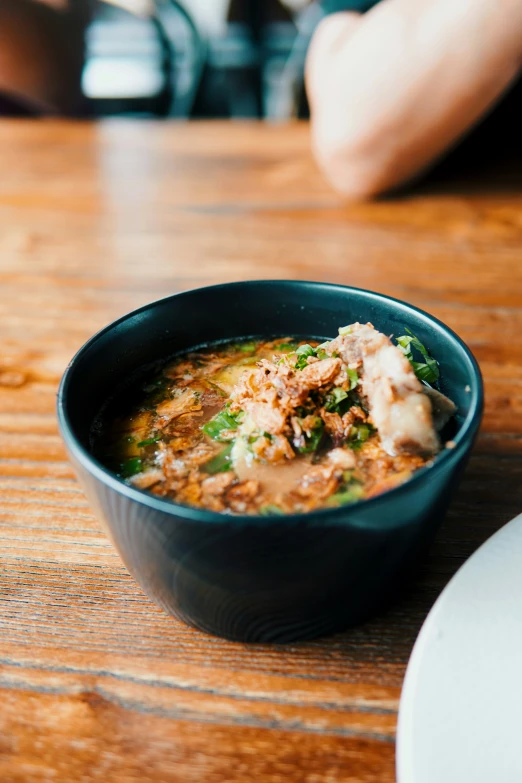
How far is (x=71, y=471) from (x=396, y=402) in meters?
0.62

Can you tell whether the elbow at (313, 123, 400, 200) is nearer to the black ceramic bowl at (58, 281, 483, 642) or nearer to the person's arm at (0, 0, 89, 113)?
the black ceramic bowl at (58, 281, 483, 642)

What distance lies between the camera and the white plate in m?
0.68

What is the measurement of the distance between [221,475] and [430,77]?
1.80 meters

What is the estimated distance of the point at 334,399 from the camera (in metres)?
0.99

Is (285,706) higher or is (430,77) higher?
(430,77)

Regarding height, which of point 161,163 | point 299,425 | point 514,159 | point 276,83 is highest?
point 299,425

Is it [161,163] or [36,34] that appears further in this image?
[36,34]

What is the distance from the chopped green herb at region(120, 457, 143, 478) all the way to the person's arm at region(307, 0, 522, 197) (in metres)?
1.58

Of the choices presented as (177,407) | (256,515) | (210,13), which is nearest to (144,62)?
(210,13)

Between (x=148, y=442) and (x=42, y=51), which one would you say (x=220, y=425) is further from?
(x=42, y=51)

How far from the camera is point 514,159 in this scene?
2.62m

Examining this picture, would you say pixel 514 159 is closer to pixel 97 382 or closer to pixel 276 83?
pixel 97 382

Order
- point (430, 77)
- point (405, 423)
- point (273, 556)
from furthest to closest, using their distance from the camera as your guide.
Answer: point (430, 77)
point (405, 423)
point (273, 556)

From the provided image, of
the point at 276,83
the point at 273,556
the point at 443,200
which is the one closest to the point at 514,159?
the point at 443,200
